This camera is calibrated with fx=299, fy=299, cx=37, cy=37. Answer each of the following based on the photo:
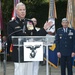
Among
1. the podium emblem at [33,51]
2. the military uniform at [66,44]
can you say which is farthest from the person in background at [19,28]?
the military uniform at [66,44]

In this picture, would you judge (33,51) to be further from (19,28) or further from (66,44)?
(66,44)

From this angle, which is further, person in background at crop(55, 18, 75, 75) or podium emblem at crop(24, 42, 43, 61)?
person in background at crop(55, 18, 75, 75)

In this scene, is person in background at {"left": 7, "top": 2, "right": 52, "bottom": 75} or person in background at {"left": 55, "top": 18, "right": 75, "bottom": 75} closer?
person in background at {"left": 7, "top": 2, "right": 52, "bottom": 75}

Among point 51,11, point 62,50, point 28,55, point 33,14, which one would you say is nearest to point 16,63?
point 28,55

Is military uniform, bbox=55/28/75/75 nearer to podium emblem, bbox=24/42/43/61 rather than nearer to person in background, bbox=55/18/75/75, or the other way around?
person in background, bbox=55/18/75/75

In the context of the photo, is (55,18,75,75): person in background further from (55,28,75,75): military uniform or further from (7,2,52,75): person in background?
(7,2,52,75): person in background

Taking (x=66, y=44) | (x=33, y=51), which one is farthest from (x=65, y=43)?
(x=33, y=51)

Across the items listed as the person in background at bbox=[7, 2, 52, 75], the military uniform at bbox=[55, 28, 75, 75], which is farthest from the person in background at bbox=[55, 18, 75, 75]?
the person in background at bbox=[7, 2, 52, 75]

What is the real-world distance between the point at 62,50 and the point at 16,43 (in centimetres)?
289

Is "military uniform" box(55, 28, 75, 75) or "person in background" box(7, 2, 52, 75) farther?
"military uniform" box(55, 28, 75, 75)

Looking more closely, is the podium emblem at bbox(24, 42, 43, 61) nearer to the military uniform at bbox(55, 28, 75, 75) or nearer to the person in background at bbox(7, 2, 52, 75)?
the person in background at bbox(7, 2, 52, 75)

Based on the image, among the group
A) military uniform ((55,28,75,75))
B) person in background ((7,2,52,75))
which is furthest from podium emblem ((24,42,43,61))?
military uniform ((55,28,75,75))

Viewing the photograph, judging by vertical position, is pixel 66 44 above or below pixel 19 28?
below

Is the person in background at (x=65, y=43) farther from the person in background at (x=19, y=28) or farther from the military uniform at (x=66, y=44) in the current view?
the person in background at (x=19, y=28)
